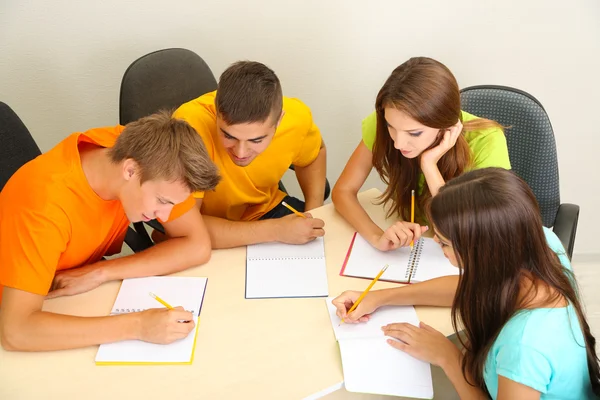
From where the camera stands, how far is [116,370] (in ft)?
4.31

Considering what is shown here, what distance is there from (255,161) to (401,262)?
23.8 inches

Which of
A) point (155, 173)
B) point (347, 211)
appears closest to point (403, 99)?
point (347, 211)

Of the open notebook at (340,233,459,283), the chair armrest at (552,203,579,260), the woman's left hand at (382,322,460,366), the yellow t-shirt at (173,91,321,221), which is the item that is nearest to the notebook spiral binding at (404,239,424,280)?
the open notebook at (340,233,459,283)

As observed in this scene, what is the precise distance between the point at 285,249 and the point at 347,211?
0.79 ft

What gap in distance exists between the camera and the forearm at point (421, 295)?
58.9 inches

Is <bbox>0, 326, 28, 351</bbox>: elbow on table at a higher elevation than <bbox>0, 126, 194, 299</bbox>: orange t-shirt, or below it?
below

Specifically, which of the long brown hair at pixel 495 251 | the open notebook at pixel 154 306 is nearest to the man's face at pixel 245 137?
the open notebook at pixel 154 306

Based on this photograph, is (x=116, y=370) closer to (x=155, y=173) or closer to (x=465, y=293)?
(x=155, y=173)

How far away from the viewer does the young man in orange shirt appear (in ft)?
4.49

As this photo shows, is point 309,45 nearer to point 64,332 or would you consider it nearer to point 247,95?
point 247,95

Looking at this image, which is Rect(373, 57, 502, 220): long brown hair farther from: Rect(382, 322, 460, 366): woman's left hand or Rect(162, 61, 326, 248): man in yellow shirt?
Rect(382, 322, 460, 366): woman's left hand

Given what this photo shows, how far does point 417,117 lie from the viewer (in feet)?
5.43

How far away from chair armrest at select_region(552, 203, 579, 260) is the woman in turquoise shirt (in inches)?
22.8

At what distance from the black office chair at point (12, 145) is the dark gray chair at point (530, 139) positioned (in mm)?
1220
